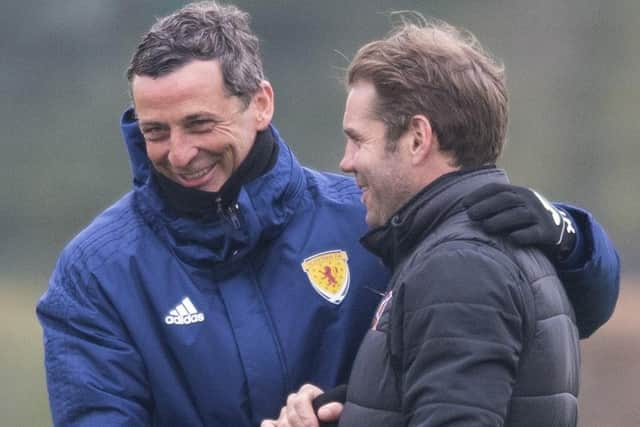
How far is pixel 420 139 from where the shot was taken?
2.93 meters

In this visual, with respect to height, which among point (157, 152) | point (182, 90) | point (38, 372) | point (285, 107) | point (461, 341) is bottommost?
point (38, 372)

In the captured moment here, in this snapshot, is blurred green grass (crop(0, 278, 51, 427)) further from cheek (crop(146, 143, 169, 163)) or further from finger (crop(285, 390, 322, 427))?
finger (crop(285, 390, 322, 427))

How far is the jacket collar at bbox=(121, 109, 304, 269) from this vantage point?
10.7 feet

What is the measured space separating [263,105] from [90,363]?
65cm

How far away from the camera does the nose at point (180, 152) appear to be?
10.6 feet

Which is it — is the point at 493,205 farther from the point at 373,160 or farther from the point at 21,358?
the point at 21,358

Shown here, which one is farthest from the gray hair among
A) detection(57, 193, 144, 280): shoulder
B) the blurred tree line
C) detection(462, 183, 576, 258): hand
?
the blurred tree line

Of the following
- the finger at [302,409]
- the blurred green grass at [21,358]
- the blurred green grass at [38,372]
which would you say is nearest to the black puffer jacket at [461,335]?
the finger at [302,409]

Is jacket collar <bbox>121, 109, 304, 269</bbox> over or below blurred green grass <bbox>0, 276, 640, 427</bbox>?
over

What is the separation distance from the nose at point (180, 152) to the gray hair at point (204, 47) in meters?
0.14

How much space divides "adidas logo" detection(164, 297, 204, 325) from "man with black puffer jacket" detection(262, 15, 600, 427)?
30 centimetres

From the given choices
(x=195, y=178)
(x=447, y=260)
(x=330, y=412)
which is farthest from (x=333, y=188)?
(x=447, y=260)

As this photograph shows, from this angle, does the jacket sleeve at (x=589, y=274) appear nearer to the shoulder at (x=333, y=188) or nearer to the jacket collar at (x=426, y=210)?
the jacket collar at (x=426, y=210)

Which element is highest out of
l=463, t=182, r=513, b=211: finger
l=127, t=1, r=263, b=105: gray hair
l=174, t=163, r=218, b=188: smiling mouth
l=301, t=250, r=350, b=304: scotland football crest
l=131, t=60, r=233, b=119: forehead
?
l=127, t=1, r=263, b=105: gray hair
